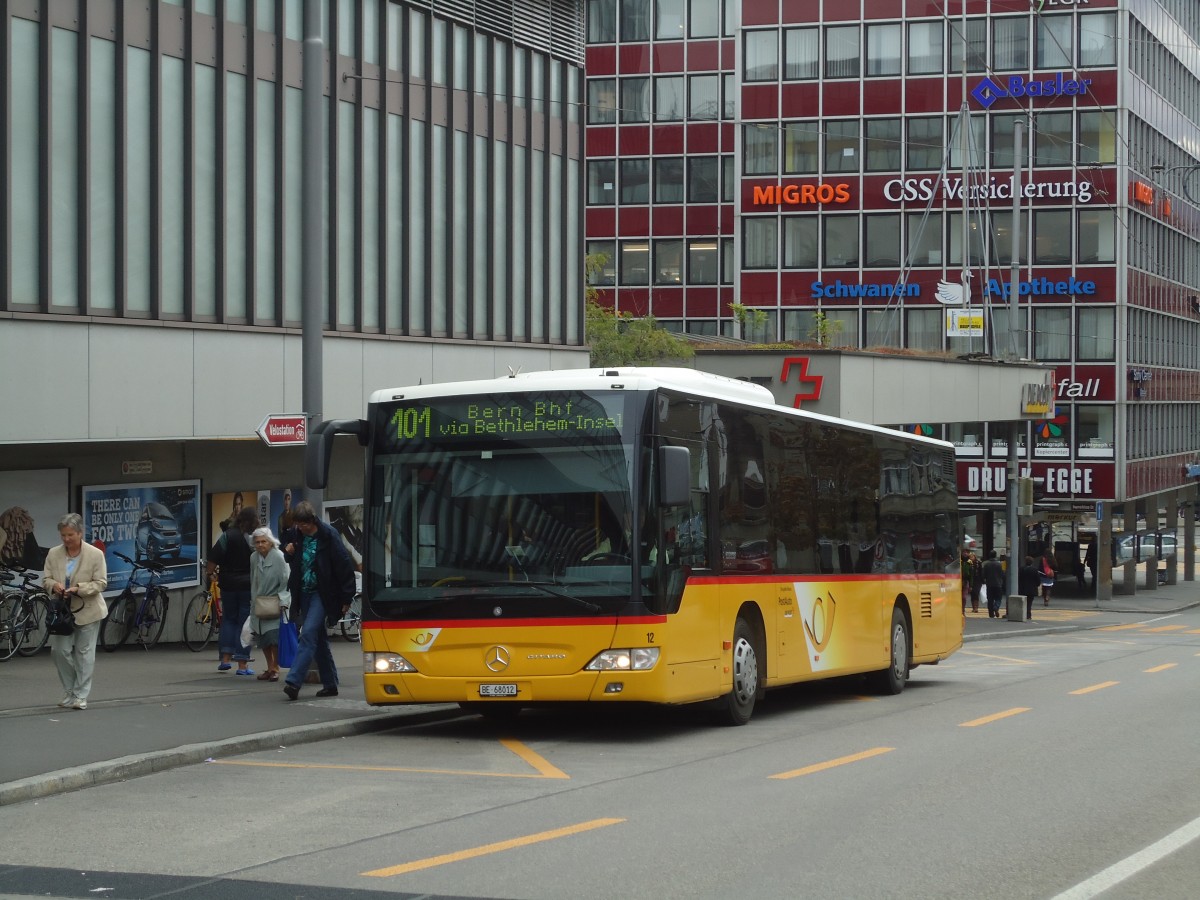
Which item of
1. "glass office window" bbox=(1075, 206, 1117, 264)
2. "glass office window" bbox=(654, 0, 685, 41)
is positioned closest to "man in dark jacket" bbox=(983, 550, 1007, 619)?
"glass office window" bbox=(1075, 206, 1117, 264)

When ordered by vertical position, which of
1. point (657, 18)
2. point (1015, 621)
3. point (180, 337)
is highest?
point (657, 18)

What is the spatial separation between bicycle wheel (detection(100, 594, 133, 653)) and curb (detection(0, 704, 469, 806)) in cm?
691

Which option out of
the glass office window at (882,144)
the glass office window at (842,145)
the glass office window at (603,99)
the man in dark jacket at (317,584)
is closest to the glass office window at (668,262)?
the glass office window at (603,99)

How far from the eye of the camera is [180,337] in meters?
20.9

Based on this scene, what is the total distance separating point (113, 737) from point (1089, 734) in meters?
7.98

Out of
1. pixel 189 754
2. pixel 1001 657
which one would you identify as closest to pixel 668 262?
pixel 1001 657

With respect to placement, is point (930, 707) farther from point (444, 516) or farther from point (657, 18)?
point (657, 18)

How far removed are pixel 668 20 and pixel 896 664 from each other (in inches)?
2065

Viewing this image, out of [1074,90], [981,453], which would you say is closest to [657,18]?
[1074,90]

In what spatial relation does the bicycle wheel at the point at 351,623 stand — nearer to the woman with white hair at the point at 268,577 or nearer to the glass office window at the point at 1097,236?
the woman with white hair at the point at 268,577

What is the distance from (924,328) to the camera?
65.3m

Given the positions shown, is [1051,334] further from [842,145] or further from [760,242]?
[760,242]

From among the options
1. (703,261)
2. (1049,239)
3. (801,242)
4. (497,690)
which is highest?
(801,242)

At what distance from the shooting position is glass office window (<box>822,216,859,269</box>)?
66.0 meters
